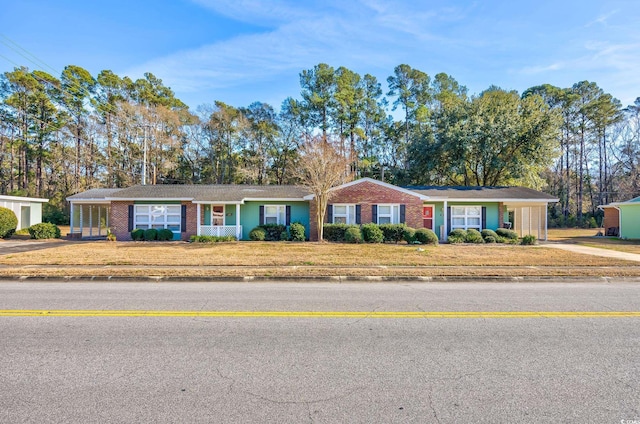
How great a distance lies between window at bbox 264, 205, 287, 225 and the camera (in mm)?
23672

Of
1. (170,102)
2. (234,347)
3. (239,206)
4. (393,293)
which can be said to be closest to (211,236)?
(239,206)

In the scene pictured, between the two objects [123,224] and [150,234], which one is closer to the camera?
[150,234]

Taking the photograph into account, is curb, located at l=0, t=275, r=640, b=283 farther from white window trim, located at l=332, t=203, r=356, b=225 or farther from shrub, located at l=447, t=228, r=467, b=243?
white window trim, located at l=332, t=203, r=356, b=225

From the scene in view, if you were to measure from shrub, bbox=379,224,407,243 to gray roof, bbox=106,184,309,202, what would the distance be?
5.67 m

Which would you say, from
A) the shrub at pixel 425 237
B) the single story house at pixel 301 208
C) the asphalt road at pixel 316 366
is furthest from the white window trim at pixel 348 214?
the asphalt road at pixel 316 366

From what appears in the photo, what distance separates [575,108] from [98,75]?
5866 centimetres

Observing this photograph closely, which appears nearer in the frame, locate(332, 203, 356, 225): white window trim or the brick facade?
locate(332, 203, 356, 225): white window trim

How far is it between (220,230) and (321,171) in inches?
293

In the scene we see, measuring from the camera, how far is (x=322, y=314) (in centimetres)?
632

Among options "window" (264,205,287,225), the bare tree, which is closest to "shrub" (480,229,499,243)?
the bare tree

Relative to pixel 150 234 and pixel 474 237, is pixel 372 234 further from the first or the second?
pixel 150 234

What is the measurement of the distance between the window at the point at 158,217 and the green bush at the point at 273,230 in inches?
227

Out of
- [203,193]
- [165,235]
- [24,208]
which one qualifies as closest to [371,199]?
[203,193]

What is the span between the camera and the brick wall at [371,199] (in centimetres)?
2267
